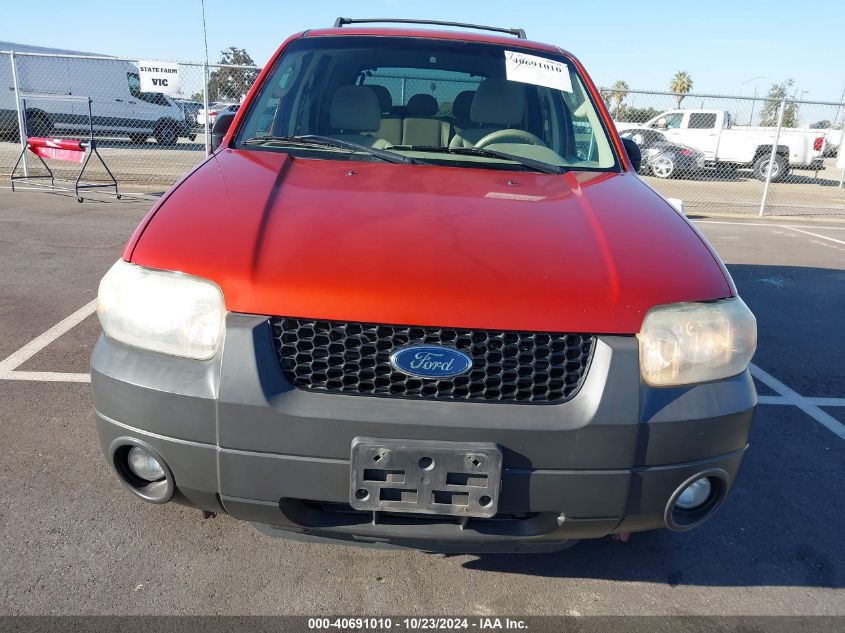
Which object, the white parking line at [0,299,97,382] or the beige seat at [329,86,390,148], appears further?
the white parking line at [0,299,97,382]

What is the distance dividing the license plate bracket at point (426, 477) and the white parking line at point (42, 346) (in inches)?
104

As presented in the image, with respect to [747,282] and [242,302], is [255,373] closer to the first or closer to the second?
[242,302]

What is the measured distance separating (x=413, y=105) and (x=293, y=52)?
0.65m

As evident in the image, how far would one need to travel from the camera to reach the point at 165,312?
1.88 m


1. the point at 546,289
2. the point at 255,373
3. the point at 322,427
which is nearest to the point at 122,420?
the point at 255,373

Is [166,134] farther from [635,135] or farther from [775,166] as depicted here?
[775,166]

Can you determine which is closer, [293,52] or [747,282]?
[293,52]

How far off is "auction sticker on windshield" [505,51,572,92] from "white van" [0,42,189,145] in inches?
756

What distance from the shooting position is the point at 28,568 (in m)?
2.25

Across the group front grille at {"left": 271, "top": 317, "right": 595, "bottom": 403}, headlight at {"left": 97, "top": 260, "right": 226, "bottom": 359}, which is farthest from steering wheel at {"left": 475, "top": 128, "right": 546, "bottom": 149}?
headlight at {"left": 97, "top": 260, "right": 226, "bottom": 359}

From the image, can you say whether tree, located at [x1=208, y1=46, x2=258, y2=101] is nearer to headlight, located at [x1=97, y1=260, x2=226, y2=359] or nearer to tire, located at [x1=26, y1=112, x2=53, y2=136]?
tire, located at [x1=26, y1=112, x2=53, y2=136]

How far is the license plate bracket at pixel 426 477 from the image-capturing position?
68.8 inches

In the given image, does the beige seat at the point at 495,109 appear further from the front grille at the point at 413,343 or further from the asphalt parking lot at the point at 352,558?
the asphalt parking lot at the point at 352,558

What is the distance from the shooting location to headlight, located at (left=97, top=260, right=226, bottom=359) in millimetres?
1842
